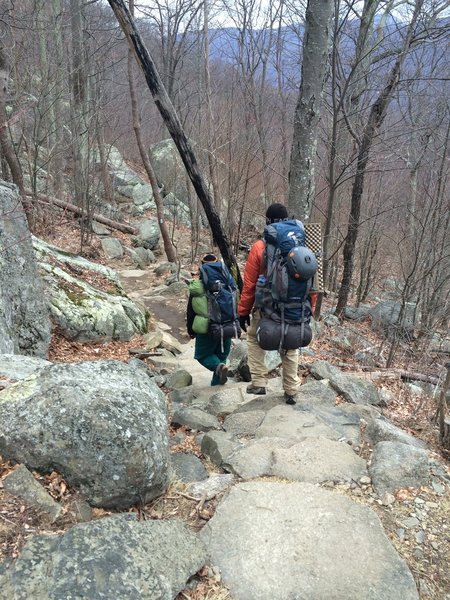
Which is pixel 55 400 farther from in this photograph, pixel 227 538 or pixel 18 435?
pixel 227 538

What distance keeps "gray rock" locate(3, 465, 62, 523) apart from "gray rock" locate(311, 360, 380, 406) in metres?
3.79

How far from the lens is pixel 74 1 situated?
14.9 metres

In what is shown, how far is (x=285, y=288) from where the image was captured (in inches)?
161

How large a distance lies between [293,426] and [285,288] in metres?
1.30

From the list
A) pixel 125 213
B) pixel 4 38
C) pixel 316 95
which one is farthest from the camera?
pixel 125 213

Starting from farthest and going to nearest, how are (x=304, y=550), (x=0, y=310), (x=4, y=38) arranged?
(x=4, y=38)
(x=0, y=310)
(x=304, y=550)

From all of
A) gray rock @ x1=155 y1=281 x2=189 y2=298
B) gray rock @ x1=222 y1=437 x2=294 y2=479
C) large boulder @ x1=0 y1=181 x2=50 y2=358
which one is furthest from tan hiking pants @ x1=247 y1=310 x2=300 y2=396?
gray rock @ x1=155 y1=281 x2=189 y2=298

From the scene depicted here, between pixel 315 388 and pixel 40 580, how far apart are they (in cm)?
380

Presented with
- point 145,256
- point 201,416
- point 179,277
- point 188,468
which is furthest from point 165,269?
point 188,468

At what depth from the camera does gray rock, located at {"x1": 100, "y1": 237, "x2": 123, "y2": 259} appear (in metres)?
13.8

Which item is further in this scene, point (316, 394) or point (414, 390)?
point (414, 390)

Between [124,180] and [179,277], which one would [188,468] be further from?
[124,180]

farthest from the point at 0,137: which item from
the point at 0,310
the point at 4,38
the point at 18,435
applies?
the point at 18,435

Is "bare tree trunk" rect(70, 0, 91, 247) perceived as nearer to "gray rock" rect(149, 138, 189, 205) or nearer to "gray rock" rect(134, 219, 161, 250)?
"gray rock" rect(134, 219, 161, 250)
